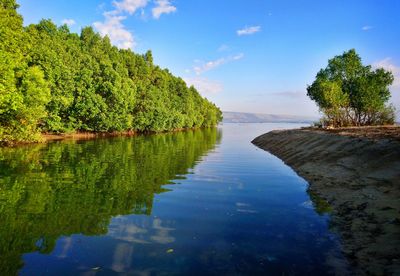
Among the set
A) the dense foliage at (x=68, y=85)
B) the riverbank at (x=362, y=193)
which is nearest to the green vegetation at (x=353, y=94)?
the riverbank at (x=362, y=193)

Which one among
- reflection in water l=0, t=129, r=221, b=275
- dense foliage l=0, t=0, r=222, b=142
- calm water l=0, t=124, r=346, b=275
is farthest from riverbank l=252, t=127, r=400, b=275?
dense foliage l=0, t=0, r=222, b=142

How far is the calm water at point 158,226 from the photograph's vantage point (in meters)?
9.38

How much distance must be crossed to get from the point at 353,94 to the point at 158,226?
74274mm

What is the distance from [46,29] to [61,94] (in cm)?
2654

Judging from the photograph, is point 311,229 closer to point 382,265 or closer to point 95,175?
point 382,265

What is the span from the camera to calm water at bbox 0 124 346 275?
9.38m

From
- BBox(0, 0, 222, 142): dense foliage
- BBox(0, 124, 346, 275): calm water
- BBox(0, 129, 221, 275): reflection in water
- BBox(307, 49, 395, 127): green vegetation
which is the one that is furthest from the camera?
BBox(307, 49, 395, 127): green vegetation

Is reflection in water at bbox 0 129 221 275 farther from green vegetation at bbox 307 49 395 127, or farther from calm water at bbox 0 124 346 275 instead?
green vegetation at bbox 307 49 395 127

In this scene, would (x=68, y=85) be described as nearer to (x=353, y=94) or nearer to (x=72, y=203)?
(x=72, y=203)

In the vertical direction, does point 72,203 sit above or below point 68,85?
below

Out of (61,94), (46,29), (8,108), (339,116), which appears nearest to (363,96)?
(339,116)

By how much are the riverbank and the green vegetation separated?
4064cm

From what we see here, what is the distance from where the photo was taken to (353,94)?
7412cm

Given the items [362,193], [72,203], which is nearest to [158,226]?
[72,203]
